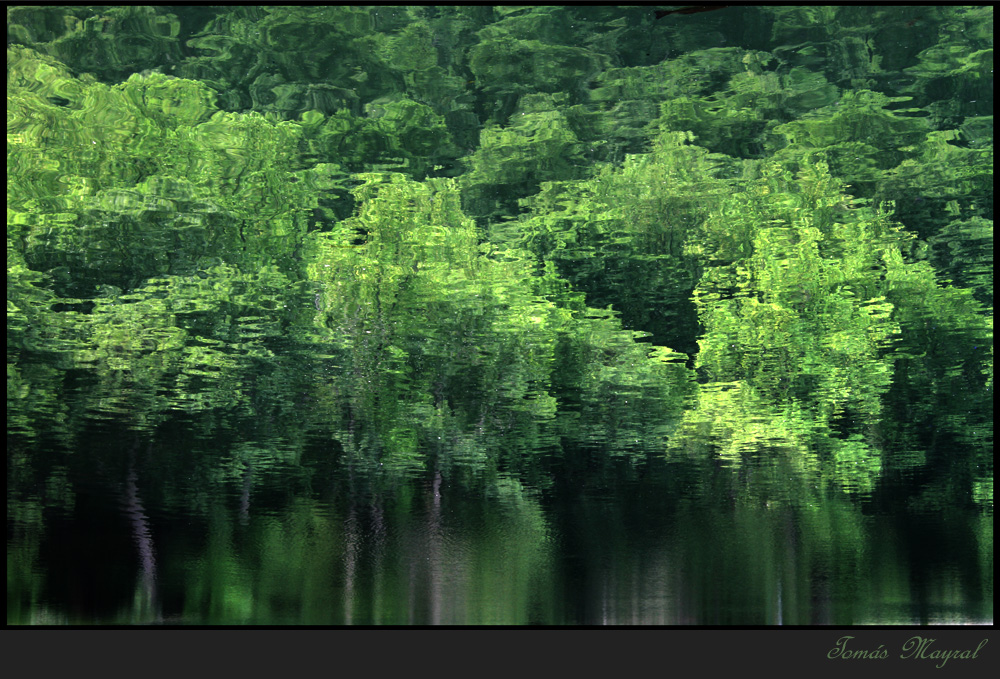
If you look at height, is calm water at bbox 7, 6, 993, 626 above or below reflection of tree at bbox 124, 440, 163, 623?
above

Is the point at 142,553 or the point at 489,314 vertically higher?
the point at 489,314

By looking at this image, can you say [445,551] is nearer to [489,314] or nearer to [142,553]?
[489,314]

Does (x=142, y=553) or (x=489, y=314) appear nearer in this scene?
(x=142, y=553)

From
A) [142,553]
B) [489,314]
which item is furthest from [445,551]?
[142,553]

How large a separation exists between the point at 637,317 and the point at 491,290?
1016mm

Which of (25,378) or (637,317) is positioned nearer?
(25,378)

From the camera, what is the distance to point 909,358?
20.1 ft

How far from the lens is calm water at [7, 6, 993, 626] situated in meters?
5.98

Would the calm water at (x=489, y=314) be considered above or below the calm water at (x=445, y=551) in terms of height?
above

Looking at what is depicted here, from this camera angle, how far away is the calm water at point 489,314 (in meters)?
5.98

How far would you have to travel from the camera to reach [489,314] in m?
6.32

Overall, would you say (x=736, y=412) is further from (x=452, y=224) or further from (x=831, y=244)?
(x=452, y=224)

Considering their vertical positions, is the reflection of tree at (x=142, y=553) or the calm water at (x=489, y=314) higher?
the calm water at (x=489, y=314)

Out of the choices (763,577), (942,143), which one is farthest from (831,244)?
(763,577)
